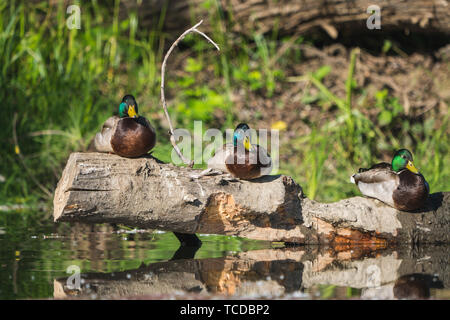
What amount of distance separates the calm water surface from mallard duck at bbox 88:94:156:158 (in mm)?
602

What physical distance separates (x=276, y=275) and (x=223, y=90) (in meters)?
4.60

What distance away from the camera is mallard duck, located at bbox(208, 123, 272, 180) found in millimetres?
3656

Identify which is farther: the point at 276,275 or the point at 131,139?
the point at 131,139

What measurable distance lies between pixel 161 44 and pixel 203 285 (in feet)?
17.6

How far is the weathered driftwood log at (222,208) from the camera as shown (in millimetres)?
3441

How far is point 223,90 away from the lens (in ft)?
24.4

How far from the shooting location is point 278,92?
25.2 feet

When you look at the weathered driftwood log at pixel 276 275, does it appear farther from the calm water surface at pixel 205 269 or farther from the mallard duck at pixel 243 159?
the mallard duck at pixel 243 159

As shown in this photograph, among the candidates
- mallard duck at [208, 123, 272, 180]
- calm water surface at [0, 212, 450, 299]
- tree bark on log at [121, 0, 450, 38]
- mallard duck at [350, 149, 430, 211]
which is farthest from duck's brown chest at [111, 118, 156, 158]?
tree bark on log at [121, 0, 450, 38]

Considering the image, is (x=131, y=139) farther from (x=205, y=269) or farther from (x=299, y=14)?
(x=299, y=14)

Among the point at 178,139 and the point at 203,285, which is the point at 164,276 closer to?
the point at 203,285

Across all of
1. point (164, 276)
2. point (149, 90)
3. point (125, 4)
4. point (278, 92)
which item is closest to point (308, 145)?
point (278, 92)

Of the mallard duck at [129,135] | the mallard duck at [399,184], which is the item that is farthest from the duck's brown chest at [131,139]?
the mallard duck at [399,184]

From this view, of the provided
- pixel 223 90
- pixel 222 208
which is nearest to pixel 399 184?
pixel 222 208
